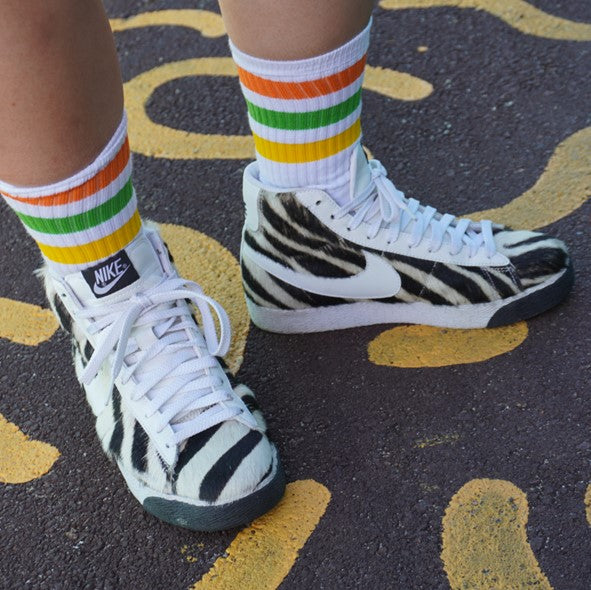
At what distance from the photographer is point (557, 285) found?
1.33m

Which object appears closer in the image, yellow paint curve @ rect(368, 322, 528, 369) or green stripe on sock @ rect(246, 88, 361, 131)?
green stripe on sock @ rect(246, 88, 361, 131)

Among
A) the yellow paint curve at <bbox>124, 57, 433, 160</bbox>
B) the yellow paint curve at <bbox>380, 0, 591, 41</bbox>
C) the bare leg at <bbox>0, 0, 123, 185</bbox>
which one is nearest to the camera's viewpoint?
the bare leg at <bbox>0, 0, 123, 185</bbox>

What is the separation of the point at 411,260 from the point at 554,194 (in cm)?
45

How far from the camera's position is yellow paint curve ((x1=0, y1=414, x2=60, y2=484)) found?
1281 mm

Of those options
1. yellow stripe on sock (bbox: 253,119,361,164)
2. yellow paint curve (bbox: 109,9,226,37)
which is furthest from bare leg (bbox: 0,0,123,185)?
yellow paint curve (bbox: 109,9,226,37)

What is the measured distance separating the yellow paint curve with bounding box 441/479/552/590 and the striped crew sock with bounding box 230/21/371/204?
1.64 feet

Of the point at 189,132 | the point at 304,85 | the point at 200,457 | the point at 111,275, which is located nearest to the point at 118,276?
the point at 111,275

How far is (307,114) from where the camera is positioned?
1206 mm

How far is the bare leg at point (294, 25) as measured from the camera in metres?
1.14

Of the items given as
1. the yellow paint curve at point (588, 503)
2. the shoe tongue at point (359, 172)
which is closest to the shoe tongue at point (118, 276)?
the shoe tongue at point (359, 172)

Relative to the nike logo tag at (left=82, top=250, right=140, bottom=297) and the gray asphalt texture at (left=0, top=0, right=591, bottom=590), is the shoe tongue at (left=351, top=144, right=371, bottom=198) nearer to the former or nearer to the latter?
the gray asphalt texture at (left=0, top=0, right=591, bottom=590)

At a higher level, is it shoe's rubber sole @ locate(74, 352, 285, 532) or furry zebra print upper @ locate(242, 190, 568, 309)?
furry zebra print upper @ locate(242, 190, 568, 309)

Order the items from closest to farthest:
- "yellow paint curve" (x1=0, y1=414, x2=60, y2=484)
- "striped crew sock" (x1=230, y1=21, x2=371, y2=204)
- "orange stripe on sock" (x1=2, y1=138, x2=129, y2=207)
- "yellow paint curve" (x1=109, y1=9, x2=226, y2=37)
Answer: "orange stripe on sock" (x1=2, y1=138, x2=129, y2=207), "striped crew sock" (x1=230, y1=21, x2=371, y2=204), "yellow paint curve" (x1=0, y1=414, x2=60, y2=484), "yellow paint curve" (x1=109, y1=9, x2=226, y2=37)

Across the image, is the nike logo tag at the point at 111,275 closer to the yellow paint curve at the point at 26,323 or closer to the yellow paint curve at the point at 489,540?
the yellow paint curve at the point at 26,323
